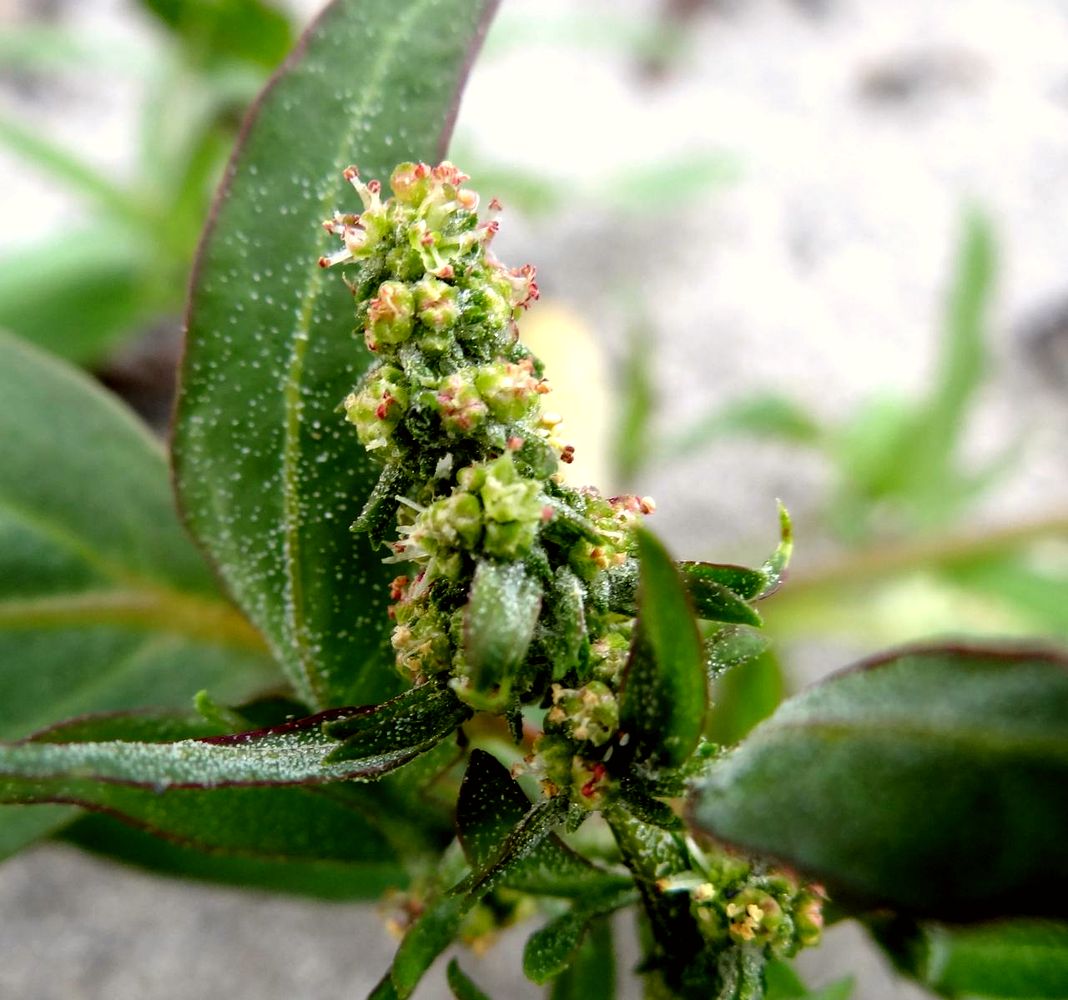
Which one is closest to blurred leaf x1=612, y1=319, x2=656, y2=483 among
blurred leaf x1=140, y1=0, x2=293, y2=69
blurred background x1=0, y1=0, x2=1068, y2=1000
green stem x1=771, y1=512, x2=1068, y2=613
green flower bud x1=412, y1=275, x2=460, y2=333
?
blurred background x1=0, y1=0, x2=1068, y2=1000

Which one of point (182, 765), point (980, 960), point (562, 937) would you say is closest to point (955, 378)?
point (980, 960)

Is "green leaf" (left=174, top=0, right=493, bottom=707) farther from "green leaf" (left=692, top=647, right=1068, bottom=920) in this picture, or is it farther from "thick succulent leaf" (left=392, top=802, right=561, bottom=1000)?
"green leaf" (left=692, top=647, right=1068, bottom=920)

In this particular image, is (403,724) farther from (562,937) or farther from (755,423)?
(755,423)

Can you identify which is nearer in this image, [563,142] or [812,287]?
[812,287]

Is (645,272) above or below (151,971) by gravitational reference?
above

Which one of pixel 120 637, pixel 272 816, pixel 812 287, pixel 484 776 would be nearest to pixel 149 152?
pixel 120 637

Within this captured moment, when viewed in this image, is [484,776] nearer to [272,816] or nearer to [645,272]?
[272,816]

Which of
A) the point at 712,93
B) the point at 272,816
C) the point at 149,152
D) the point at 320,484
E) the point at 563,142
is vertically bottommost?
the point at 272,816
